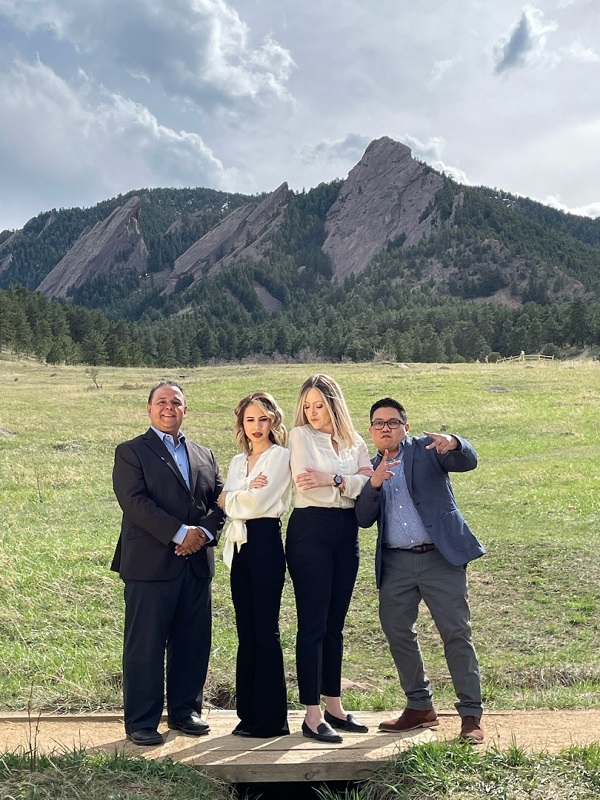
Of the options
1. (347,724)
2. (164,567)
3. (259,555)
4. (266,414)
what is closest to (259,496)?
(259,555)

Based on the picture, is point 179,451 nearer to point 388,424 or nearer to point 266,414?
point 266,414

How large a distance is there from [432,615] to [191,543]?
1.89m

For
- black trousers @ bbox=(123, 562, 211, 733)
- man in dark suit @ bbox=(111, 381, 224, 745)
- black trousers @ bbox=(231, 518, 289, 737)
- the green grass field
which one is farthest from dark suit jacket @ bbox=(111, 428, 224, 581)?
the green grass field

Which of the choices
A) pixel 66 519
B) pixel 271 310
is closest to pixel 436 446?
pixel 66 519

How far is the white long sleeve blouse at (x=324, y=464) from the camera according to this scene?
519 centimetres

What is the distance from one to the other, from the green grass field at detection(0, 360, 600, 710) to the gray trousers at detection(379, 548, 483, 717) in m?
1.46

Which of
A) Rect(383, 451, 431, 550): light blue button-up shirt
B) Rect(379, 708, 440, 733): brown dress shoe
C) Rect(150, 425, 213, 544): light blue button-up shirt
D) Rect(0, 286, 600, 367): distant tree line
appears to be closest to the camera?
Rect(383, 451, 431, 550): light blue button-up shirt

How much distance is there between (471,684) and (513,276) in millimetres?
173361

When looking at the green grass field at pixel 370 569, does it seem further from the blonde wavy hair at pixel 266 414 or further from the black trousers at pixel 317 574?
the blonde wavy hair at pixel 266 414

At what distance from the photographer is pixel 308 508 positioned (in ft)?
17.1

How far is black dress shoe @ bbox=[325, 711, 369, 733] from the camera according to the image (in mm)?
5469

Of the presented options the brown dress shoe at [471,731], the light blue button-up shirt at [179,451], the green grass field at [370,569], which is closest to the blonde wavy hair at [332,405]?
the light blue button-up shirt at [179,451]

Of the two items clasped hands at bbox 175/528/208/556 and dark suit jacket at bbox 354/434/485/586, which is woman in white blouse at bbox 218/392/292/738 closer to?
clasped hands at bbox 175/528/208/556

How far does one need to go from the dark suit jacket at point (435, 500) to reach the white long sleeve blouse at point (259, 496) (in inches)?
23.0
